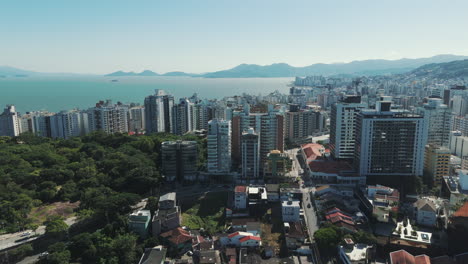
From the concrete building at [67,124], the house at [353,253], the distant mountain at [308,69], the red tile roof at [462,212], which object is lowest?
the house at [353,253]

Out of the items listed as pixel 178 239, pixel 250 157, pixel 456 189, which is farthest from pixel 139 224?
pixel 456 189

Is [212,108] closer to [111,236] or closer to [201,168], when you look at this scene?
[201,168]

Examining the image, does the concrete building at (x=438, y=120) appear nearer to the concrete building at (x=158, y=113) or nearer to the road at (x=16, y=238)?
the concrete building at (x=158, y=113)

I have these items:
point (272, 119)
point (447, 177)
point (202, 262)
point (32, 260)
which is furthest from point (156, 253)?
point (447, 177)

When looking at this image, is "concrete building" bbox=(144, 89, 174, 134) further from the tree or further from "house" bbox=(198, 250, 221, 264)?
"house" bbox=(198, 250, 221, 264)

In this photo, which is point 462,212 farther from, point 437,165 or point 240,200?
point 240,200

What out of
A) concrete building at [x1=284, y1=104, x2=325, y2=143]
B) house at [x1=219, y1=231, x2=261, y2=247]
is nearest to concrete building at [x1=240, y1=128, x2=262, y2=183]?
house at [x1=219, y1=231, x2=261, y2=247]

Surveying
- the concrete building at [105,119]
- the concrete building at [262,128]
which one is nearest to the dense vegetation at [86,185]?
the concrete building at [262,128]
